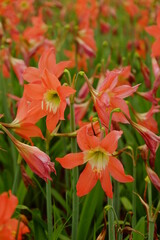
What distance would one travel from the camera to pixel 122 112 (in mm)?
1446

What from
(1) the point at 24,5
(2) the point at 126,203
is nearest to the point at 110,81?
(2) the point at 126,203

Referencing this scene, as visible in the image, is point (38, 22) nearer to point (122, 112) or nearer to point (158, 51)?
point (158, 51)

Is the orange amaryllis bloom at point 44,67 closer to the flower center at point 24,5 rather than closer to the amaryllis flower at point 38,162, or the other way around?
the amaryllis flower at point 38,162

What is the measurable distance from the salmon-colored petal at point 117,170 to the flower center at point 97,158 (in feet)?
0.11

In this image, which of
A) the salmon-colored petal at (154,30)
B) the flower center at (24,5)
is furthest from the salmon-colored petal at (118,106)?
the flower center at (24,5)

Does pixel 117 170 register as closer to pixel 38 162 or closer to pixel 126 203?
pixel 38 162

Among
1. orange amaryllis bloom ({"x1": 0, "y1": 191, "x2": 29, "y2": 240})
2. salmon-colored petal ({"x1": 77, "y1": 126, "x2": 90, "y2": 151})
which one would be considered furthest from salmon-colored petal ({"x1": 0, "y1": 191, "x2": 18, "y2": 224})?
salmon-colored petal ({"x1": 77, "y1": 126, "x2": 90, "y2": 151})

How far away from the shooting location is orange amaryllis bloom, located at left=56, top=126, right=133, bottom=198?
138cm

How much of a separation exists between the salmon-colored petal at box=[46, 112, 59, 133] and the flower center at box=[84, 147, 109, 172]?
16 centimetres

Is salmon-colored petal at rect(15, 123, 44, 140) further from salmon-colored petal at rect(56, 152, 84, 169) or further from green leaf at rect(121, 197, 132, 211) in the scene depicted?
green leaf at rect(121, 197, 132, 211)

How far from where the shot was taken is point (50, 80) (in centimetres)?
150

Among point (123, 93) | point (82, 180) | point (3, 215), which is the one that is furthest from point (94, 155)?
point (3, 215)

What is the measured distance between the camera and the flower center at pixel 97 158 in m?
1.44

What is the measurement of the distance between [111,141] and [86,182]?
0.16 metres
